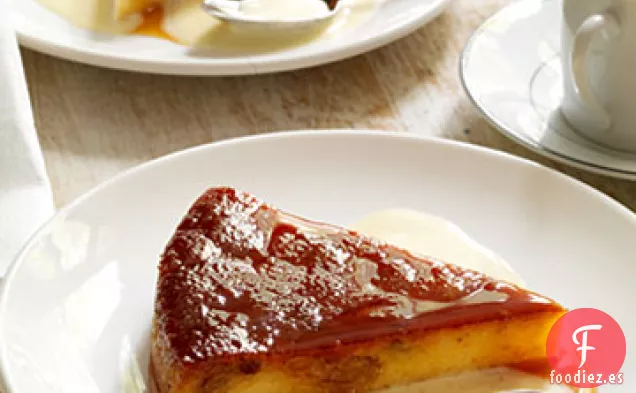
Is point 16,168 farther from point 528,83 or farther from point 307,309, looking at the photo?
point 528,83

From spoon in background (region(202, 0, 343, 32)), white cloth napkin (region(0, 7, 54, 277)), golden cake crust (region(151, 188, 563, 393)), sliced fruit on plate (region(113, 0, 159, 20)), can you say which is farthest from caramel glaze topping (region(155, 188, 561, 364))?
sliced fruit on plate (region(113, 0, 159, 20))

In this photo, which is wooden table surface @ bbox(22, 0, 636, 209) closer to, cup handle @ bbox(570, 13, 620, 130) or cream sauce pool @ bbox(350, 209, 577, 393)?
cup handle @ bbox(570, 13, 620, 130)

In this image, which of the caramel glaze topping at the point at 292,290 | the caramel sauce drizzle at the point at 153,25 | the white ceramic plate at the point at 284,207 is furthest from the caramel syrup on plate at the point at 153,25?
the caramel glaze topping at the point at 292,290

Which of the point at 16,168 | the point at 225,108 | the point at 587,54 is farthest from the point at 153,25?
the point at 587,54

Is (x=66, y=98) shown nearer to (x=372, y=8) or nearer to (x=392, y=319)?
(x=372, y=8)

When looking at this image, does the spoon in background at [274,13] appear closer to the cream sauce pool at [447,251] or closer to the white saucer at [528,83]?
the white saucer at [528,83]

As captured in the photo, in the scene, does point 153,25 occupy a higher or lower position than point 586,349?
higher
